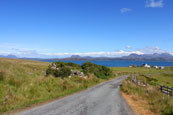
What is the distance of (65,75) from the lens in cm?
2744

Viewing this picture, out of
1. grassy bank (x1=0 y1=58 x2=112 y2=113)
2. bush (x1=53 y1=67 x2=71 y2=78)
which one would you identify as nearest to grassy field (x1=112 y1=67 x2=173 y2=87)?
bush (x1=53 y1=67 x2=71 y2=78)

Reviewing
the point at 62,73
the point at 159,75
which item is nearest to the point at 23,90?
the point at 62,73

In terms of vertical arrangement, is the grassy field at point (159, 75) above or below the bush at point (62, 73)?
below

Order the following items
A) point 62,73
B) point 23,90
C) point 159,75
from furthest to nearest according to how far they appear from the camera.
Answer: point 159,75, point 62,73, point 23,90

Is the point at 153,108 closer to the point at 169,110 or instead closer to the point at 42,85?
the point at 169,110

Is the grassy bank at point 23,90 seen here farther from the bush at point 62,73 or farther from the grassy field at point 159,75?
the grassy field at point 159,75

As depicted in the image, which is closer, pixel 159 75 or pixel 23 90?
pixel 23 90

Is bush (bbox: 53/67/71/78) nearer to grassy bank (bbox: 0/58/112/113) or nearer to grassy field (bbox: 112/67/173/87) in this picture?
grassy bank (bbox: 0/58/112/113)

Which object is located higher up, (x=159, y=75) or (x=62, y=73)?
(x=62, y=73)

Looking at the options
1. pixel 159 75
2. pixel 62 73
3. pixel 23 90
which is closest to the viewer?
pixel 23 90

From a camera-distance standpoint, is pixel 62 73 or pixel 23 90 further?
pixel 62 73

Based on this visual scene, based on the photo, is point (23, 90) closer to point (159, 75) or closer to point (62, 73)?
point (62, 73)

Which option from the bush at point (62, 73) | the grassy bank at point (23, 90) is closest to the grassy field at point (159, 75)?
the bush at point (62, 73)

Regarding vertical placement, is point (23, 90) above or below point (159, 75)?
above
